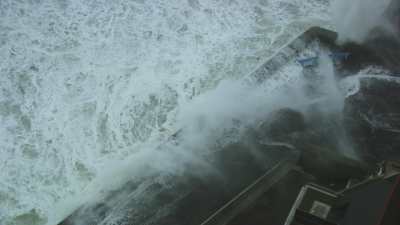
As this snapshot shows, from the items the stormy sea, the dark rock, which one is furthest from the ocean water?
the dark rock

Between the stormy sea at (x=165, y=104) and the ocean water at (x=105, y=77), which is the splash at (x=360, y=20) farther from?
the ocean water at (x=105, y=77)

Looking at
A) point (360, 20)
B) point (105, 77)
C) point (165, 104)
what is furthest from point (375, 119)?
point (105, 77)

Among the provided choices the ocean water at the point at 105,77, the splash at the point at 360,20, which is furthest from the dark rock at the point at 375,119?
the ocean water at the point at 105,77

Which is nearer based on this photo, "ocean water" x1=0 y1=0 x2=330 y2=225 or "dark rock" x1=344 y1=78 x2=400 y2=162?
"dark rock" x1=344 y1=78 x2=400 y2=162

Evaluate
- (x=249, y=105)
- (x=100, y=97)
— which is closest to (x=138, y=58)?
(x=100, y=97)

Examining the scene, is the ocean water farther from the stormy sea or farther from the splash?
the splash
